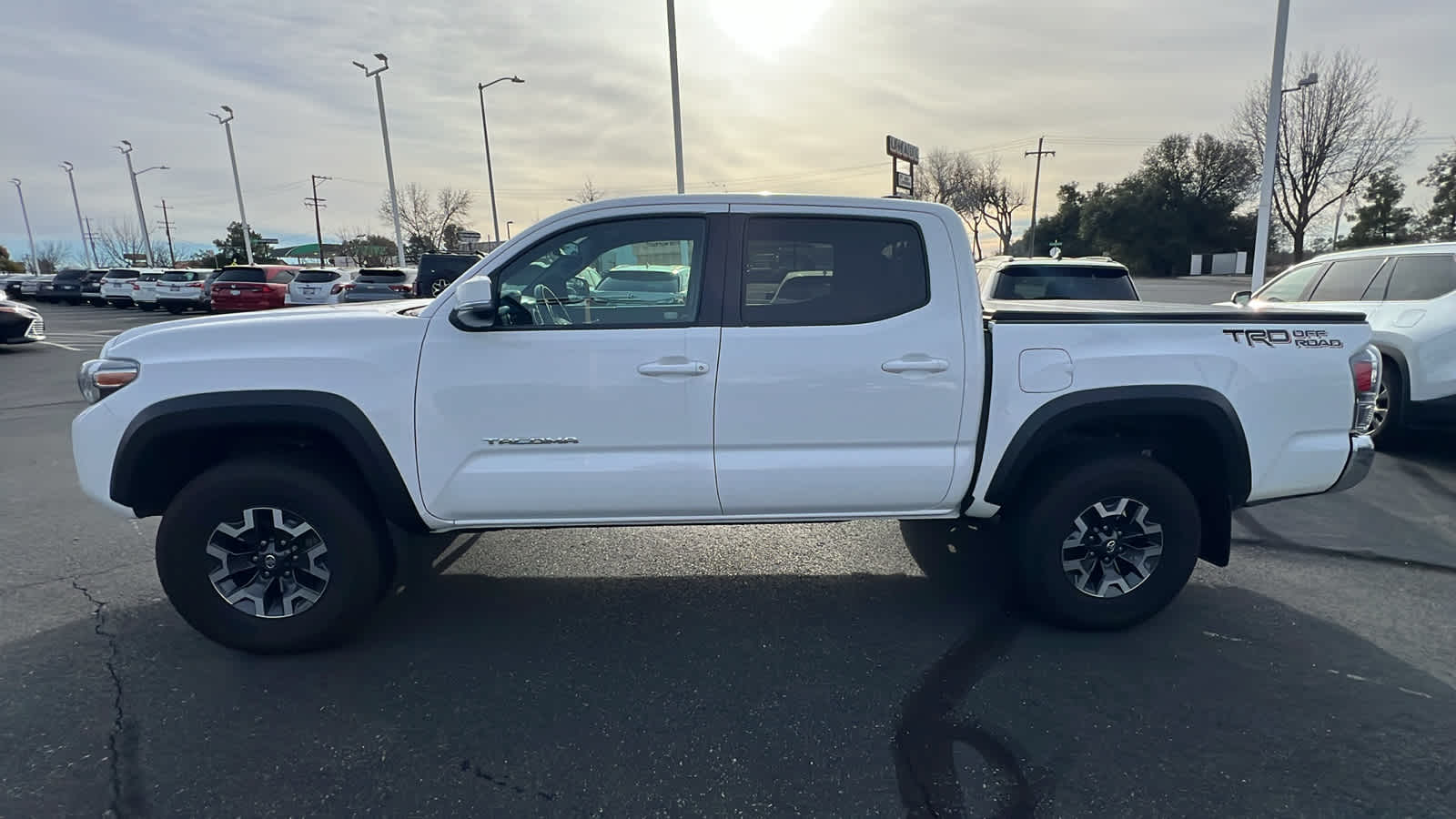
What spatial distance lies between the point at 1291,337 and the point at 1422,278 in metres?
4.43

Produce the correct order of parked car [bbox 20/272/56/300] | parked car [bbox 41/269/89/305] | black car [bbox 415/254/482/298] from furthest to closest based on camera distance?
1. parked car [bbox 20/272/56/300]
2. parked car [bbox 41/269/89/305]
3. black car [bbox 415/254/482/298]

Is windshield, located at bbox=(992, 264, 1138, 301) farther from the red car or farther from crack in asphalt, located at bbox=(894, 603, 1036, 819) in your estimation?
the red car

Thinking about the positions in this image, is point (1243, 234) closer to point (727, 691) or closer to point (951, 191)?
point (951, 191)

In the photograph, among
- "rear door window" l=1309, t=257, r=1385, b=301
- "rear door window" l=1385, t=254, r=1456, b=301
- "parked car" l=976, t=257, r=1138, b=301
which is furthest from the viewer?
"parked car" l=976, t=257, r=1138, b=301

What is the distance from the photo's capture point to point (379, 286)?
58.1 feet

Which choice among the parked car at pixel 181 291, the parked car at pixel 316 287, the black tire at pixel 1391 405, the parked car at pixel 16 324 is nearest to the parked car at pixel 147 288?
the parked car at pixel 181 291

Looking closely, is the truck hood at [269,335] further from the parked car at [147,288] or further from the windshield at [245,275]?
the parked car at [147,288]

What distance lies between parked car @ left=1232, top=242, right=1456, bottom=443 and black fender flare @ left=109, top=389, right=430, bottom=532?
5713 mm

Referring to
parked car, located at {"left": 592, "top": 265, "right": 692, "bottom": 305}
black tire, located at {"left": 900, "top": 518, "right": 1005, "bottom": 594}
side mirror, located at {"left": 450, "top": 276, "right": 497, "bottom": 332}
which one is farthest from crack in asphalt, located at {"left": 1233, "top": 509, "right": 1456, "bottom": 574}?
side mirror, located at {"left": 450, "top": 276, "right": 497, "bottom": 332}

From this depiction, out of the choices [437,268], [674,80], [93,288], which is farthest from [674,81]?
[93,288]

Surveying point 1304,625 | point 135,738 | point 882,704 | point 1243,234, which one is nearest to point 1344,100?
point 1243,234

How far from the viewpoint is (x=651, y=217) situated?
10.6 feet

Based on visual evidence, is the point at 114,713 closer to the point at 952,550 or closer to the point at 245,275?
the point at 952,550

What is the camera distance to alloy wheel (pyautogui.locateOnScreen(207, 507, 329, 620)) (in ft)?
10.2
